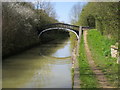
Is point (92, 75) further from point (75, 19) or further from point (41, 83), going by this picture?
point (75, 19)

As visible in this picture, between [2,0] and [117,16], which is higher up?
[2,0]

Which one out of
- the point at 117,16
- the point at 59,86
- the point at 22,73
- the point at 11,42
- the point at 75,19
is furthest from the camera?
the point at 75,19

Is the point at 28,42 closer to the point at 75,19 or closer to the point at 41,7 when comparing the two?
the point at 41,7

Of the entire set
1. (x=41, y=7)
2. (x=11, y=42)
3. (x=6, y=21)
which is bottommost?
(x=11, y=42)

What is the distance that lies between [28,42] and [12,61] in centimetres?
648

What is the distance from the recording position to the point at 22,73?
960cm

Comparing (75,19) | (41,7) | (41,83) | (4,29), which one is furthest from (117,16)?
(75,19)

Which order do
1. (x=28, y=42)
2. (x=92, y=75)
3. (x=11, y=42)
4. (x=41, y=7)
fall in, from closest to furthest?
(x=92, y=75), (x=11, y=42), (x=28, y=42), (x=41, y=7)

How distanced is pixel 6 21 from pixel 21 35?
3.54m

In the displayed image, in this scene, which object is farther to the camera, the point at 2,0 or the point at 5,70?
the point at 2,0

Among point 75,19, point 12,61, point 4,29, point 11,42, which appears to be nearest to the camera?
point 12,61

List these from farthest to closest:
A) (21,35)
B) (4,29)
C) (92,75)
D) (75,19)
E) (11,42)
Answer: (75,19)
(21,35)
(11,42)
(4,29)
(92,75)

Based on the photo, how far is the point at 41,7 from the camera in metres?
28.0

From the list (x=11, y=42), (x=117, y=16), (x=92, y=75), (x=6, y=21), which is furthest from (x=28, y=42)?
(x=117, y=16)
